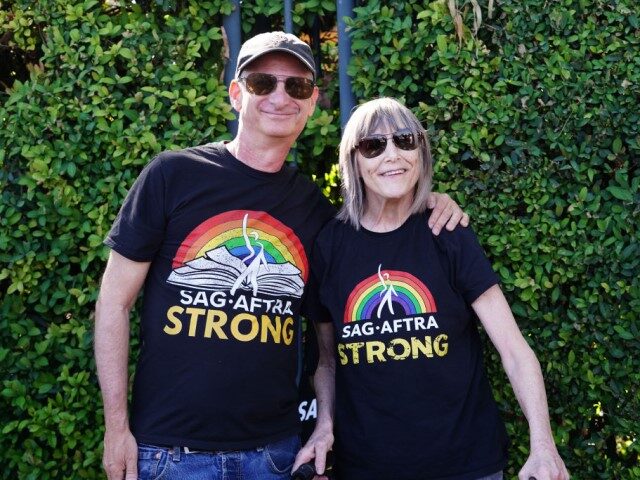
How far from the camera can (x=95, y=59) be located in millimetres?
3787

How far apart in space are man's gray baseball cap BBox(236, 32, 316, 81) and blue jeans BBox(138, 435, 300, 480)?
4.72ft

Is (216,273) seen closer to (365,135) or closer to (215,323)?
(215,323)

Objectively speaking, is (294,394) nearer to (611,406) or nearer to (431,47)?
(611,406)

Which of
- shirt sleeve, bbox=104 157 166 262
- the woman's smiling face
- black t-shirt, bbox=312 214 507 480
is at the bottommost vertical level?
black t-shirt, bbox=312 214 507 480

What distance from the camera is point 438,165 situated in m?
3.75

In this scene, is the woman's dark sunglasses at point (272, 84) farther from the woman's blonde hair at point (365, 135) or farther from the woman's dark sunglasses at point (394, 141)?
the woman's dark sunglasses at point (394, 141)

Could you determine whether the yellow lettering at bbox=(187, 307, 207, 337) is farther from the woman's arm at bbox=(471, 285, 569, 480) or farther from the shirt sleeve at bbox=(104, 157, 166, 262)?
the woman's arm at bbox=(471, 285, 569, 480)

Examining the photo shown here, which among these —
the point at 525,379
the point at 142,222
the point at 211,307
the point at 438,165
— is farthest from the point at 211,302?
the point at 438,165

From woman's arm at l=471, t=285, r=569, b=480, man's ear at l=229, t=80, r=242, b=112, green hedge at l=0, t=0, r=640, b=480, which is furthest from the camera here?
green hedge at l=0, t=0, r=640, b=480

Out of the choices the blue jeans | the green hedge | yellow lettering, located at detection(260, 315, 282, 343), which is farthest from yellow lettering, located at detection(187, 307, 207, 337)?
the green hedge

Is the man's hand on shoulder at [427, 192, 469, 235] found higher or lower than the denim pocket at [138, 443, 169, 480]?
higher

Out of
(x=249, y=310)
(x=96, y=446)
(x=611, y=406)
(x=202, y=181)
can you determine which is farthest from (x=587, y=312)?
(x=96, y=446)

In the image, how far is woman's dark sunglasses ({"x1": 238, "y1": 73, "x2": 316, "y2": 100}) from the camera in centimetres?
310

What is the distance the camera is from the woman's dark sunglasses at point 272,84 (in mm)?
3102
